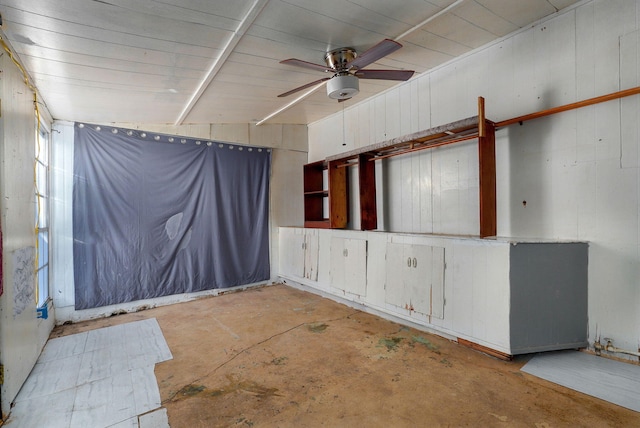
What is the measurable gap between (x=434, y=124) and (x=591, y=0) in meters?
1.40

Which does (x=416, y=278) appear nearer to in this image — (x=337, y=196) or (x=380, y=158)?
(x=380, y=158)

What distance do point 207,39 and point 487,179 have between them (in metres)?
2.47

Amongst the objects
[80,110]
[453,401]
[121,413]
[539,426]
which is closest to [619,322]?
[539,426]

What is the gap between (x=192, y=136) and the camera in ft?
13.3

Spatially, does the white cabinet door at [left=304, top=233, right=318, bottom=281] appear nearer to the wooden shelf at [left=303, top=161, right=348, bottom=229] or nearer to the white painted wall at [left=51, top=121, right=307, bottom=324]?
the wooden shelf at [left=303, top=161, right=348, bottom=229]

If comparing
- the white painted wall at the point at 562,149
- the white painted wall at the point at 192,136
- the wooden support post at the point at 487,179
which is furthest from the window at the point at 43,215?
the wooden support post at the point at 487,179

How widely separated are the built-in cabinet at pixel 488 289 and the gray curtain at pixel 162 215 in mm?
2201

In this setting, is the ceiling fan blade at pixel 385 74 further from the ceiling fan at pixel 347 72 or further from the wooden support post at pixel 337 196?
the wooden support post at pixel 337 196

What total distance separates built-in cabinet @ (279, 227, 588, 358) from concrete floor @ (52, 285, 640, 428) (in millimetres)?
188

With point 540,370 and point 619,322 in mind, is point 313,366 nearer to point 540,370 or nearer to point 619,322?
point 540,370

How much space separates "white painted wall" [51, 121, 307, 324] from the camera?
10.6ft

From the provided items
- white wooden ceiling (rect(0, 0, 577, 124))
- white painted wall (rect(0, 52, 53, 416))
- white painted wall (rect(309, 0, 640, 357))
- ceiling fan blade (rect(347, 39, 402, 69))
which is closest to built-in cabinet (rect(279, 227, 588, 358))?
white painted wall (rect(309, 0, 640, 357))

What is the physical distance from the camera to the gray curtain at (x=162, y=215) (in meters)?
3.38

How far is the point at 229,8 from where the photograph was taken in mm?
1827
